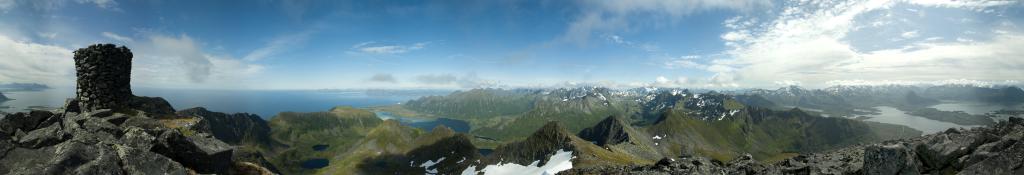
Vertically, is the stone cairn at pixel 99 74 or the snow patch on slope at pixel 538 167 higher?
the stone cairn at pixel 99 74

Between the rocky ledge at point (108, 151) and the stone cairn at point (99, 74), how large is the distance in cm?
438

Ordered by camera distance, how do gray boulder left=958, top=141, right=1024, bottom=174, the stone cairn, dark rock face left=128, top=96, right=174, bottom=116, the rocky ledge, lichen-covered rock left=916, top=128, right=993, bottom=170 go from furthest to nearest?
dark rock face left=128, top=96, right=174, bottom=116, the stone cairn, lichen-covered rock left=916, top=128, right=993, bottom=170, gray boulder left=958, top=141, right=1024, bottom=174, the rocky ledge

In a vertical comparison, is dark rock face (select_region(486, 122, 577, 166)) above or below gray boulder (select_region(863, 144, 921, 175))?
below

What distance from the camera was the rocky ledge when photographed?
499 inches

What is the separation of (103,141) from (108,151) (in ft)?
7.30

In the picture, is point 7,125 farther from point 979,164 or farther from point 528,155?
point 528,155

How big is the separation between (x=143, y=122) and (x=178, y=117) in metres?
12.8

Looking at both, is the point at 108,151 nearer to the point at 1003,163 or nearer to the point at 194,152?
the point at 194,152

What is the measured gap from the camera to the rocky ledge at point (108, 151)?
1269 cm

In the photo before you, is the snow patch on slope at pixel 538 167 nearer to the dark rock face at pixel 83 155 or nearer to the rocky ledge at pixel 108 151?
the rocky ledge at pixel 108 151

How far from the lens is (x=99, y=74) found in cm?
2688

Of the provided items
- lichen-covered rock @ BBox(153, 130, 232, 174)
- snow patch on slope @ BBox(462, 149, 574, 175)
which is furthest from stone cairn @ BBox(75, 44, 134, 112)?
snow patch on slope @ BBox(462, 149, 574, 175)

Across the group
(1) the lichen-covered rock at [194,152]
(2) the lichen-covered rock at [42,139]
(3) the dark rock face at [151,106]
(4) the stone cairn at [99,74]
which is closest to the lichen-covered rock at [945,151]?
(1) the lichen-covered rock at [194,152]

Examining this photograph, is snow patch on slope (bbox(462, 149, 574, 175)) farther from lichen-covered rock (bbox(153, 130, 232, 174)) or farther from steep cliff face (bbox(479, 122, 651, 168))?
lichen-covered rock (bbox(153, 130, 232, 174))
